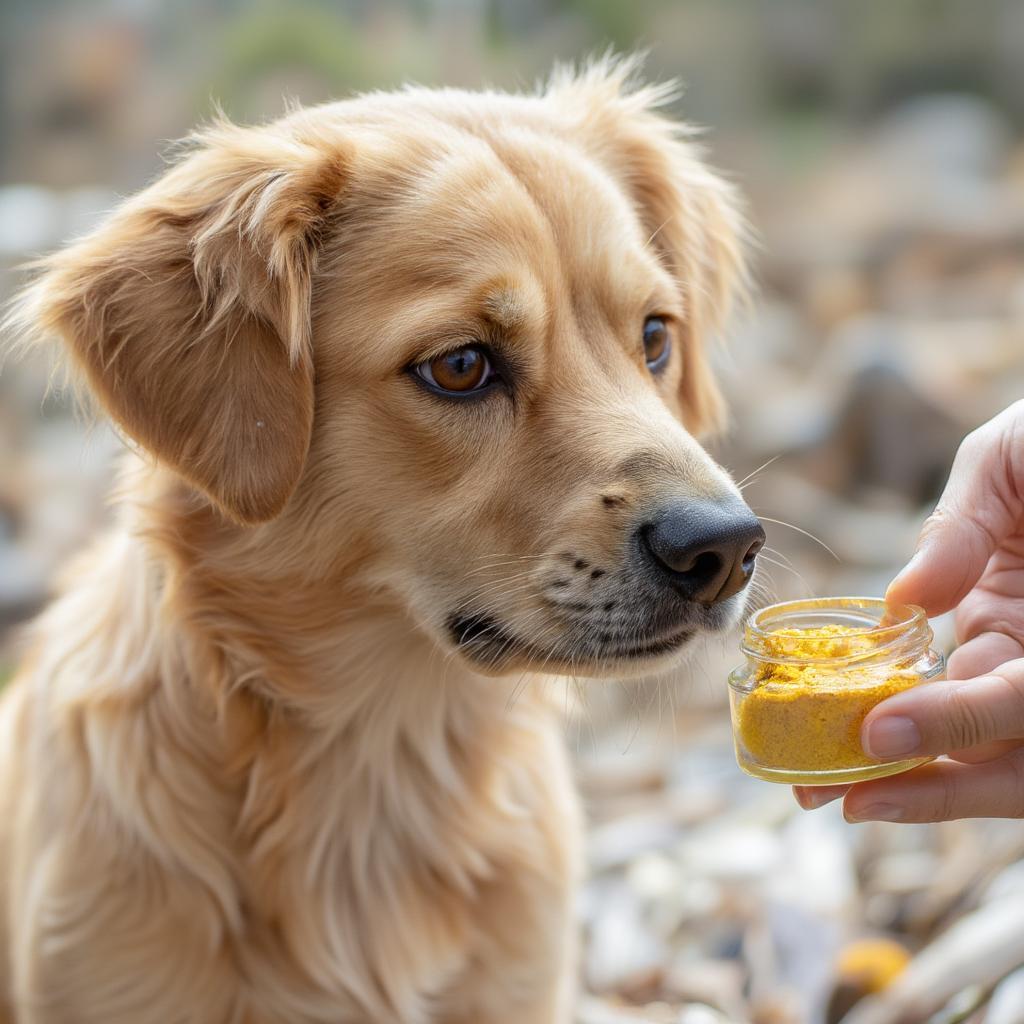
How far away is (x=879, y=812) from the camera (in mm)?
1883

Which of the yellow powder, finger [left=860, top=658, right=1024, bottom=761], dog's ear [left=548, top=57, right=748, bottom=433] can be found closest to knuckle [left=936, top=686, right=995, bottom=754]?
finger [left=860, top=658, right=1024, bottom=761]

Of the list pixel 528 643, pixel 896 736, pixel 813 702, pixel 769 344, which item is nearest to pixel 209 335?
pixel 528 643

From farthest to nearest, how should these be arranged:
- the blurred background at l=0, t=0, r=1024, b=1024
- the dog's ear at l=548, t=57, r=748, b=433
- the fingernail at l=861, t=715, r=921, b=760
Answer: the blurred background at l=0, t=0, r=1024, b=1024 < the dog's ear at l=548, t=57, r=748, b=433 < the fingernail at l=861, t=715, r=921, b=760

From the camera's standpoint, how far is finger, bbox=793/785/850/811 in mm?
1974

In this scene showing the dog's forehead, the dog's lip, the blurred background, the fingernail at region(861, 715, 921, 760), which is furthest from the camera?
the blurred background

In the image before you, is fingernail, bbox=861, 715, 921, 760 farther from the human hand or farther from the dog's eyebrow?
the dog's eyebrow

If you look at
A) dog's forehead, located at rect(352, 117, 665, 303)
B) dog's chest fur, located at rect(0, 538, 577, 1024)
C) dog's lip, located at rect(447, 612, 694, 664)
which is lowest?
dog's chest fur, located at rect(0, 538, 577, 1024)

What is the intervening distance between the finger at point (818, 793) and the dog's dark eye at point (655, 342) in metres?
0.93

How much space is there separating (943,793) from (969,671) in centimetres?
24

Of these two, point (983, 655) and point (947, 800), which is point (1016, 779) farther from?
point (983, 655)

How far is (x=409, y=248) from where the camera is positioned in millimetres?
2281

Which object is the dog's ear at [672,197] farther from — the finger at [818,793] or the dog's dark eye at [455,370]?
the finger at [818,793]

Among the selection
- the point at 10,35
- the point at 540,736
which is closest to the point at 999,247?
the point at 10,35

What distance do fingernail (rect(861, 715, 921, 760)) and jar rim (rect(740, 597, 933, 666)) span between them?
0.14 m
